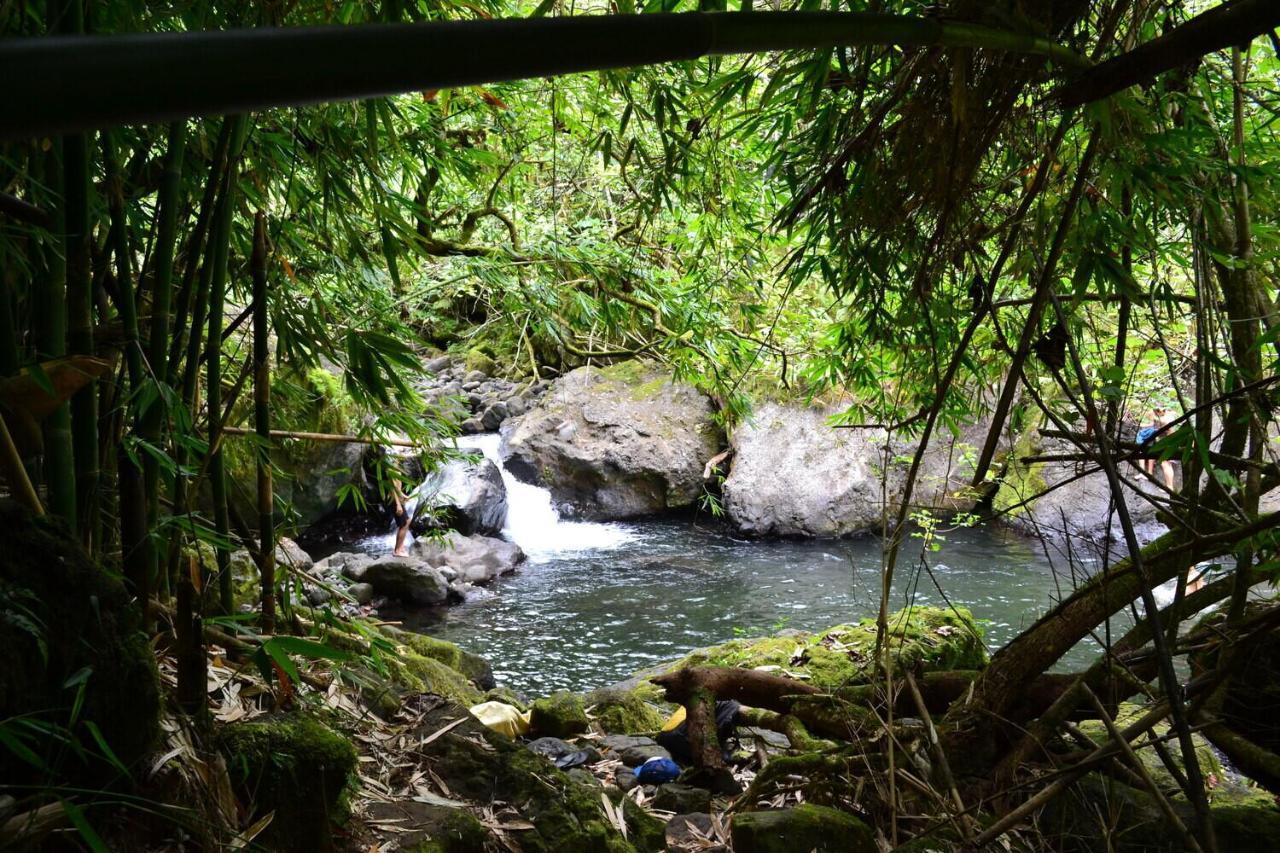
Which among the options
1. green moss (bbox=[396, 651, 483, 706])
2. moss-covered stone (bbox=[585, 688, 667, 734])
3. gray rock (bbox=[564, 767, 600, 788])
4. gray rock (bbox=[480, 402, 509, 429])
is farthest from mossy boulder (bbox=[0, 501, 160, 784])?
gray rock (bbox=[480, 402, 509, 429])

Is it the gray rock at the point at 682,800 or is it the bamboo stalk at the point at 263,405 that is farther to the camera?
the gray rock at the point at 682,800

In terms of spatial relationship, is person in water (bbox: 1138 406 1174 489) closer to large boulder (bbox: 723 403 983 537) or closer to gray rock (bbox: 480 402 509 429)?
large boulder (bbox: 723 403 983 537)

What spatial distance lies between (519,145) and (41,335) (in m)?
3.05

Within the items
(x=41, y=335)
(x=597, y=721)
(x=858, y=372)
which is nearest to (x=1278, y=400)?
(x=858, y=372)

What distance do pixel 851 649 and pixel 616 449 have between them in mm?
6705

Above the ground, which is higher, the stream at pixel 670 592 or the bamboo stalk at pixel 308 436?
the bamboo stalk at pixel 308 436

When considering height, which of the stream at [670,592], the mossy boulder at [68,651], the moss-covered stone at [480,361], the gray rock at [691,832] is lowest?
the stream at [670,592]

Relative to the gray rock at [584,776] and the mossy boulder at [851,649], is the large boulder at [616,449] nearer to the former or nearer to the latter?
the mossy boulder at [851,649]

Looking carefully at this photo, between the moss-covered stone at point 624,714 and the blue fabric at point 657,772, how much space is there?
32.1 inches

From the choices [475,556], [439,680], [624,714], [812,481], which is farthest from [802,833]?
[812,481]

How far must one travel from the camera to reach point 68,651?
1159 mm

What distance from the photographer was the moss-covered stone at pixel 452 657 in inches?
197

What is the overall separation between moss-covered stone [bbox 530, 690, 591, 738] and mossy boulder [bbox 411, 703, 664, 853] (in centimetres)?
148

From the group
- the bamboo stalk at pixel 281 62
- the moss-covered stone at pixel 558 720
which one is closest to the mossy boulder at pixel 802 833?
the moss-covered stone at pixel 558 720
